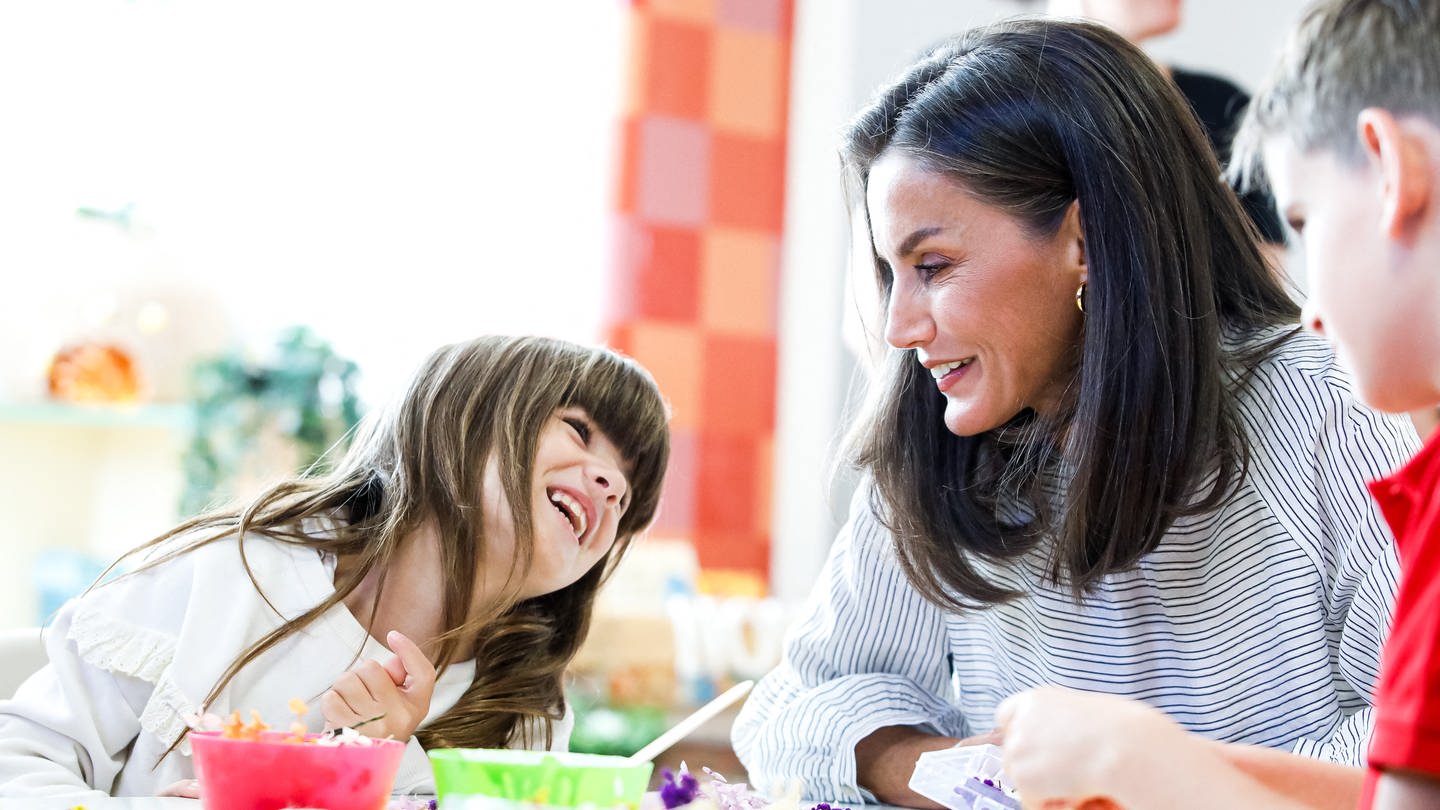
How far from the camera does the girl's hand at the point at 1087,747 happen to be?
56 cm

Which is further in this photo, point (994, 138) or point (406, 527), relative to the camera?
point (406, 527)

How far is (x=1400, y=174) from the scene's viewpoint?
1.79 feet

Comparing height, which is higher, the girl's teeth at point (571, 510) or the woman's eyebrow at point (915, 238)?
the woman's eyebrow at point (915, 238)

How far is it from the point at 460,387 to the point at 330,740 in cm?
62

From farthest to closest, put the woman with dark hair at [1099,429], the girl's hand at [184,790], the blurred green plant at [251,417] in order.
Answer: the blurred green plant at [251,417]
the woman with dark hair at [1099,429]
the girl's hand at [184,790]

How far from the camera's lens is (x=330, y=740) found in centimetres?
71

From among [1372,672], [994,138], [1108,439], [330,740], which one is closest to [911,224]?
[994,138]

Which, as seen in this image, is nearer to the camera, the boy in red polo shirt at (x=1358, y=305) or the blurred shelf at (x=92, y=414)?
the boy in red polo shirt at (x=1358, y=305)

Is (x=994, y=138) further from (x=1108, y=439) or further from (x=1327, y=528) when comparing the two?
(x=1327, y=528)

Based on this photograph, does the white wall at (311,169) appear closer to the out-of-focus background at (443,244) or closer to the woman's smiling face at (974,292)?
the out-of-focus background at (443,244)

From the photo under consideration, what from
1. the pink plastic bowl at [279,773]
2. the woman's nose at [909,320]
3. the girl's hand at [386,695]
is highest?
the woman's nose at [909,320]

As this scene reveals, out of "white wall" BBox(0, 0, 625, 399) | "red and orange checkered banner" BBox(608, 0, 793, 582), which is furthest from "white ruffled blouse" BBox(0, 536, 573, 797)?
"red and orange checkered banner" BBox(608, 0, 793, 582)

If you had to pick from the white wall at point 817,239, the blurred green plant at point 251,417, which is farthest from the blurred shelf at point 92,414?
the white wall at point 817,239

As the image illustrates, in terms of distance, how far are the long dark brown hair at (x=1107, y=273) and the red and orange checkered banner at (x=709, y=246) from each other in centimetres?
224
